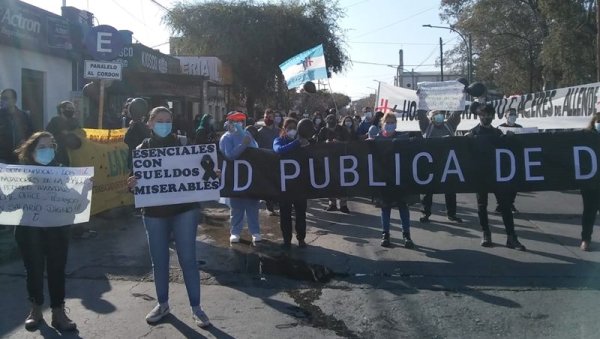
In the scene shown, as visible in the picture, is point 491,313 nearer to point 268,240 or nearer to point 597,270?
point 597,270

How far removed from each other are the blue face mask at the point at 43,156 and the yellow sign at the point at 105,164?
12.3ft

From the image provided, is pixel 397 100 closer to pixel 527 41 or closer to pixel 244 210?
pixel 244 210

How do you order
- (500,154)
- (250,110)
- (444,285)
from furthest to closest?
→ 1. (250,110)
2. (500,154)
3. (444,285)

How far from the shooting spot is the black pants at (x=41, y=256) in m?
4.97


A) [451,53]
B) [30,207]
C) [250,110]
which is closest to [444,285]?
[30,207]

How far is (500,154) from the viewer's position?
294 inches

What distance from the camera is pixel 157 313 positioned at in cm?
511

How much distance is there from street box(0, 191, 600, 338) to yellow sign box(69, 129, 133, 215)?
2.89 feet

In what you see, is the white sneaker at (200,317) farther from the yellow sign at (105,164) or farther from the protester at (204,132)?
the protester at (204,132)

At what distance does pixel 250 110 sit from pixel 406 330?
32.0 m

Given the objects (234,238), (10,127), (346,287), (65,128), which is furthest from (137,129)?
(346,287)

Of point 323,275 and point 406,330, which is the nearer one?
point 406,330

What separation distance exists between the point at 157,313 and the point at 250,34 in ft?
96.0

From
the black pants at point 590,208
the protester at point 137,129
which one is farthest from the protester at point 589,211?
the protester at point 137,129
